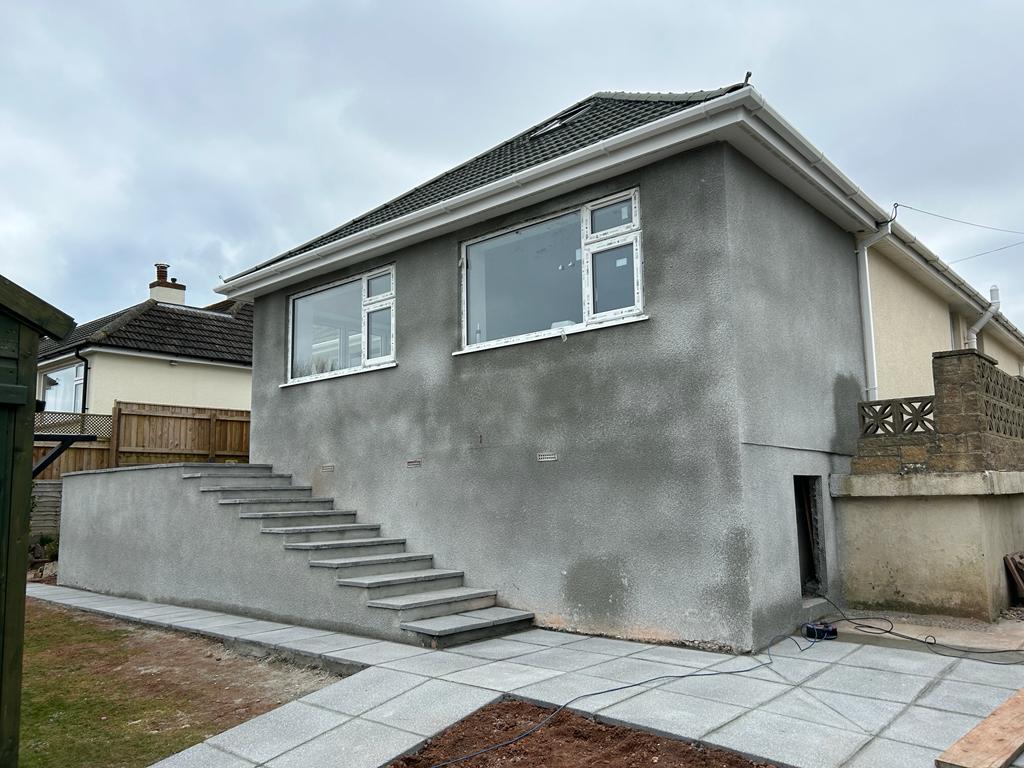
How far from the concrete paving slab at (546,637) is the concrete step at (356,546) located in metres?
2.14

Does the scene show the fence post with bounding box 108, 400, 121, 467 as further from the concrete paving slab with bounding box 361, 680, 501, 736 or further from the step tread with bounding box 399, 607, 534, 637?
the concrete paving slab with bounding box 361, 680, 501, 736

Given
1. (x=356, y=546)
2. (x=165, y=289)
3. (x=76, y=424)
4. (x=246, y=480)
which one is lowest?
(x=356, y=546)

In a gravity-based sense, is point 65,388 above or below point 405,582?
above

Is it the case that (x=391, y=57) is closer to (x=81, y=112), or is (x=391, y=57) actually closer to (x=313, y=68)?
(x=313, y=68)

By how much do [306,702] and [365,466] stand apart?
445 centimetres

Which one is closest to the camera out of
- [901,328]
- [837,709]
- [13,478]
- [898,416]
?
[13,478]

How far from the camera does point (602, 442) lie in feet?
22.8

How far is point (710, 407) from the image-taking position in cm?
626

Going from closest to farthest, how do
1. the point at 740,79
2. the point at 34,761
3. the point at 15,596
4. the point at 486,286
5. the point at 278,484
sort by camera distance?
the point at 15,596, the point at 34,761, the point at 740,79, the point at 486,286, the point at 278,484

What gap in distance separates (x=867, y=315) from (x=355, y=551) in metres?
6.53

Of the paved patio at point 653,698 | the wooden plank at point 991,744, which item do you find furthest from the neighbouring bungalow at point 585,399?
the wooden plank at point 991,744

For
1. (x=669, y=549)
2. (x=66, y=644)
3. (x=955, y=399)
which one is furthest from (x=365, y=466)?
(x=955, y=399)

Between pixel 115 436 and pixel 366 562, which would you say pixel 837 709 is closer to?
pixel 366 562

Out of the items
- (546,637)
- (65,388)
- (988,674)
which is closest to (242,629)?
(546,637)
